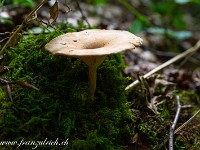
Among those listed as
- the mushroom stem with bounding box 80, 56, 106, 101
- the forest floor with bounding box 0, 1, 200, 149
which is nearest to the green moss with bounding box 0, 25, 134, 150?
the mushroom stem with bounding box 80, 56, 106, 101

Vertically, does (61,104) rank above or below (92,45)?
below

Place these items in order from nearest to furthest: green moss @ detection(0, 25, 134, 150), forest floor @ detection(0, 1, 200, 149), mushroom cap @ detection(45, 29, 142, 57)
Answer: mushroom cap @ detection(45, 29, 142, 57)
green moss @ detection(0, 25, 134, 150)
forest floor @ detection(0, 1, 200, 149)

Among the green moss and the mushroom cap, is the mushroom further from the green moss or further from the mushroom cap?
the green moss

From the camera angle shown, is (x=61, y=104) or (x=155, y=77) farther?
(x=155, y=77)

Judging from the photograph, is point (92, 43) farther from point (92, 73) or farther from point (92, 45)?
point (92, 73)

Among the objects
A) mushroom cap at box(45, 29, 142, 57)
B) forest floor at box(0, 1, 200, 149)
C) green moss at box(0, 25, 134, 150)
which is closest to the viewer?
mushroom cap at box(45, 29, 142, 57)

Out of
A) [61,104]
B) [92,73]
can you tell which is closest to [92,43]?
[92,73]

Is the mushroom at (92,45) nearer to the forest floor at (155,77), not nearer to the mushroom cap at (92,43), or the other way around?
the mushroom cap at (92,43)

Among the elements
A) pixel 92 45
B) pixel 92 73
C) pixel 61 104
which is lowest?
pixel 61 104
